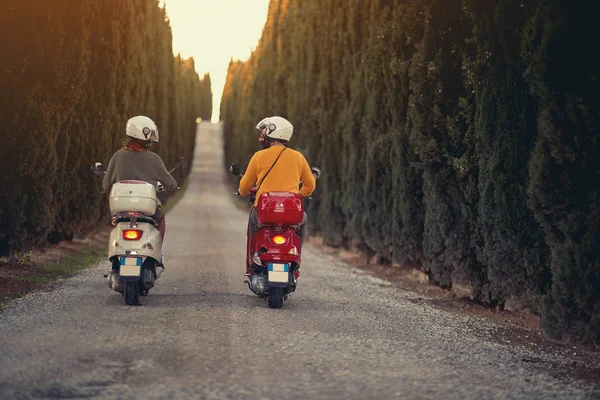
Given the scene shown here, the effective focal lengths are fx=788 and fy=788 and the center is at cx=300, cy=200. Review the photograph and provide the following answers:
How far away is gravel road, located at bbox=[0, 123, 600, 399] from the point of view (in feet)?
15.6

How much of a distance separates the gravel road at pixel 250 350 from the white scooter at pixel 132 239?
24 cm

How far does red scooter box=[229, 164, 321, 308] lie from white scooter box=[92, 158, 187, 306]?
0.97 metres

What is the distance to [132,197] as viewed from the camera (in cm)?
789

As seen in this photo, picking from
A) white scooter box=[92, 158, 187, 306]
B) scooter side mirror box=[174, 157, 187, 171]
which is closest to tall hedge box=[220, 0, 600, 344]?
scooter side mirror box=[174, 157, 187, 171]

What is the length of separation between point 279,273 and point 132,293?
149 cm

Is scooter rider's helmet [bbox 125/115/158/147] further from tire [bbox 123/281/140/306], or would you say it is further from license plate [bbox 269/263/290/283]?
license plate [bbox 269/263/290/283]

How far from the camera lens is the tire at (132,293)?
307 inches

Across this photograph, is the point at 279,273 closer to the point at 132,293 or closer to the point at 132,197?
the point at 132,293

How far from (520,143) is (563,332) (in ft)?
7.85

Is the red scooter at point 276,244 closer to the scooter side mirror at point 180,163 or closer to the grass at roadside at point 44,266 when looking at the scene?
the scooter side mirror at point 180,163

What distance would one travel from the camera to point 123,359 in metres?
5.28

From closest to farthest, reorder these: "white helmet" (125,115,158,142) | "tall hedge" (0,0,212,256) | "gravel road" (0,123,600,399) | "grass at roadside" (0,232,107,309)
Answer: "gravel road" (0,123,600,399) → "white helmet" (125,115,158,142) → "grass at roadside" (0,232,107,309) → "tall hedge" (0,0,212,256)

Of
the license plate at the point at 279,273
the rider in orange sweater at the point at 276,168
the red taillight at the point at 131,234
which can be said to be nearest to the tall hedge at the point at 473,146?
the rider in orange sweater at the point at 276,168

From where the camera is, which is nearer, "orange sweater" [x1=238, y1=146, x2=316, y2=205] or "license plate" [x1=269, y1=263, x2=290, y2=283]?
"license plate" [x1=269, y1=263, x2=290, y2=283]
